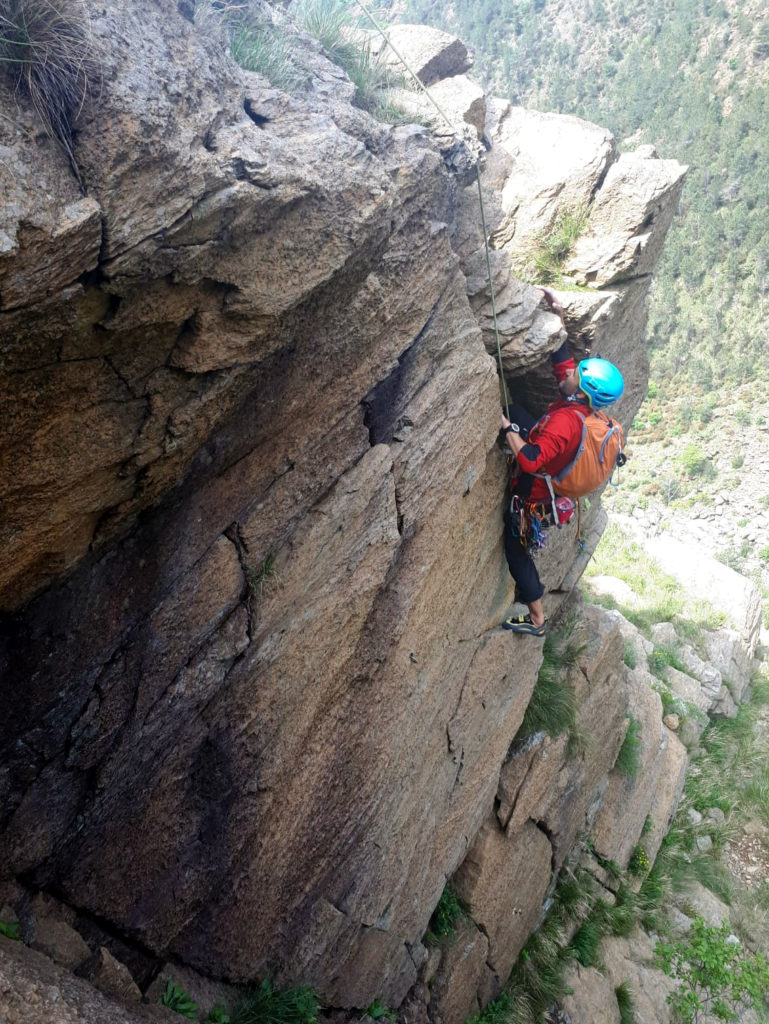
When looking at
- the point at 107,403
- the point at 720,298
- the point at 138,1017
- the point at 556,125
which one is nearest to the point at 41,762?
the point at 138,1017

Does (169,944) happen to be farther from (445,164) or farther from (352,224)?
(445,164)

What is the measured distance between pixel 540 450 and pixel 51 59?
4.15 metres

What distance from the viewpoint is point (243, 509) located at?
4.56m

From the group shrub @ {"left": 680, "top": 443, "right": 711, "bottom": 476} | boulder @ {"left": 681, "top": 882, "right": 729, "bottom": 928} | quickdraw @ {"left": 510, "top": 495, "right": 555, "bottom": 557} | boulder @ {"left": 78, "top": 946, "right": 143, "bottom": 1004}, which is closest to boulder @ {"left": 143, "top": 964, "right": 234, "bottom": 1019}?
boulder @ {"left": 78, "top": 946, "right": 143, "bottom": 1004}

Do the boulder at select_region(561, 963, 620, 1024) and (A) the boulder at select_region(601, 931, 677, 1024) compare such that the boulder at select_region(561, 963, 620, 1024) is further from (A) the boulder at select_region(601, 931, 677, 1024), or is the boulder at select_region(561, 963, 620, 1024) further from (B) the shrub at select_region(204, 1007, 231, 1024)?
(B) the shrub at select_region(204, 1007, 231, 1024)

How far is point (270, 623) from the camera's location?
4719mm

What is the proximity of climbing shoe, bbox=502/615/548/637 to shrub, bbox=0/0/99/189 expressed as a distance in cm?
542

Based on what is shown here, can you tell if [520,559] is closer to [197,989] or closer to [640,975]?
[197,989]

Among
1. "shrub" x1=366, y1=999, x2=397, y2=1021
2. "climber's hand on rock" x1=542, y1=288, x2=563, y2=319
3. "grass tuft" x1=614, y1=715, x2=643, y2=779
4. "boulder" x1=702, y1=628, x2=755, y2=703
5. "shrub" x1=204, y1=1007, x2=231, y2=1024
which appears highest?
"climber's hand on rock" x1=542, y1=288, x2=563, y2=319

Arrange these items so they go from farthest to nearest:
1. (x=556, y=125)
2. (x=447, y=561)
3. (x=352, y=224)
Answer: (x=556, y=125), (x=447, y=561), (x=352, y=224)

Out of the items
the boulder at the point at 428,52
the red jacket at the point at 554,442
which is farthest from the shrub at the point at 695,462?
the red jacket at the point at 554,442

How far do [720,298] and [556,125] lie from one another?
187 ft

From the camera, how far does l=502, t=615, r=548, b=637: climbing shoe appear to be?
22.7 feet

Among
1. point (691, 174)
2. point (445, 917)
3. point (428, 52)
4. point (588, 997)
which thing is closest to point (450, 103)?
point (428, 52)
